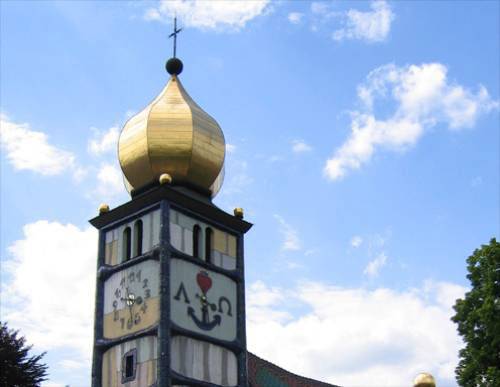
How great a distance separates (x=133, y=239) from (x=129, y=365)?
3376mm

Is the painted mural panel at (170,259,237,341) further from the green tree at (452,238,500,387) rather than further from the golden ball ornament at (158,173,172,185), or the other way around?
the green tree at (452,238,500,387)

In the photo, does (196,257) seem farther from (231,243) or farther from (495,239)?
(495,239)

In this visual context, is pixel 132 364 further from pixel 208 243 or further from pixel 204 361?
pixel 208 243

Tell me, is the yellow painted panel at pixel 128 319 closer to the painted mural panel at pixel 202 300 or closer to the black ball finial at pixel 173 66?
the painted mural panel at pixel 202 300

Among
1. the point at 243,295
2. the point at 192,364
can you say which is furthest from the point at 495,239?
the point at 192,364

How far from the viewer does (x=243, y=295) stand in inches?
1111

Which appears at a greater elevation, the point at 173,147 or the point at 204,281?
the point at 173,147

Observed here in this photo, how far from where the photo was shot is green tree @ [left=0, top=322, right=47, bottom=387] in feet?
99.3

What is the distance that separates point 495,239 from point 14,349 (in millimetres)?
13886

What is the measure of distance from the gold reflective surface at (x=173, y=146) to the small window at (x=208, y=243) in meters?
1.31

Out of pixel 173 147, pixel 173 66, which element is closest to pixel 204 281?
pixel 173 147

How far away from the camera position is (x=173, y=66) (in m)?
30.6

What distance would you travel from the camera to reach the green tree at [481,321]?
91.6 feet

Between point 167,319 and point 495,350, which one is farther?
point 495,350
